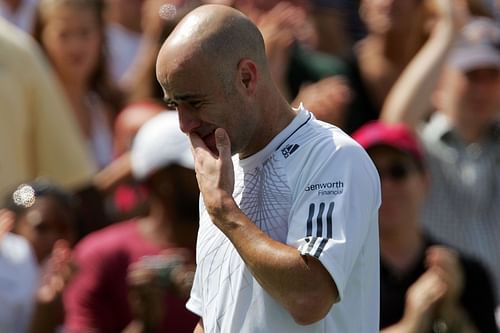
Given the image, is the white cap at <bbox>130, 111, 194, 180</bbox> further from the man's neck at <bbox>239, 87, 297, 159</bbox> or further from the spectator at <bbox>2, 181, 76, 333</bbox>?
the man's neck at <bbox>239, 87, 297, 159</bbox>

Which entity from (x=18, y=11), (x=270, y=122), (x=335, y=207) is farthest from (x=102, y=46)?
(x=335, y=207)

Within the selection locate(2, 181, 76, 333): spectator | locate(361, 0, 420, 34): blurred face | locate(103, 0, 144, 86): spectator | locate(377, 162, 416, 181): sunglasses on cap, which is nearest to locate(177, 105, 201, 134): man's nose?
locate(2, 181, 76, 333): spectator

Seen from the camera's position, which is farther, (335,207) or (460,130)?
(460,130)

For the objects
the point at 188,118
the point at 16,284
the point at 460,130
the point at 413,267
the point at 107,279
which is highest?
the point at 188,118

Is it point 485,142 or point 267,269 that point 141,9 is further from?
point 267,269

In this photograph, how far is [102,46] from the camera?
310 inches

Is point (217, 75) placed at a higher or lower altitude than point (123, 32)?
higher

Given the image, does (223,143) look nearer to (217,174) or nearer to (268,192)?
(217,174)

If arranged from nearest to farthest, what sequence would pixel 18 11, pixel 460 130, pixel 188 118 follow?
pixel 188 118, pixel 460 130, pixel 18 11

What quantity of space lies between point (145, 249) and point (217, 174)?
2387 mm

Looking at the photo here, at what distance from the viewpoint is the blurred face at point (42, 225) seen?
252 inches

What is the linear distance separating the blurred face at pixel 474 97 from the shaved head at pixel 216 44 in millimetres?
3738

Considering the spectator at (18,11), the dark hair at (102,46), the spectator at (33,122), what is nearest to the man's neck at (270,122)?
the spectator at (33,122)

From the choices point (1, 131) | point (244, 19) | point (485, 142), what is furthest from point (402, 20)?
point (244, 19)
